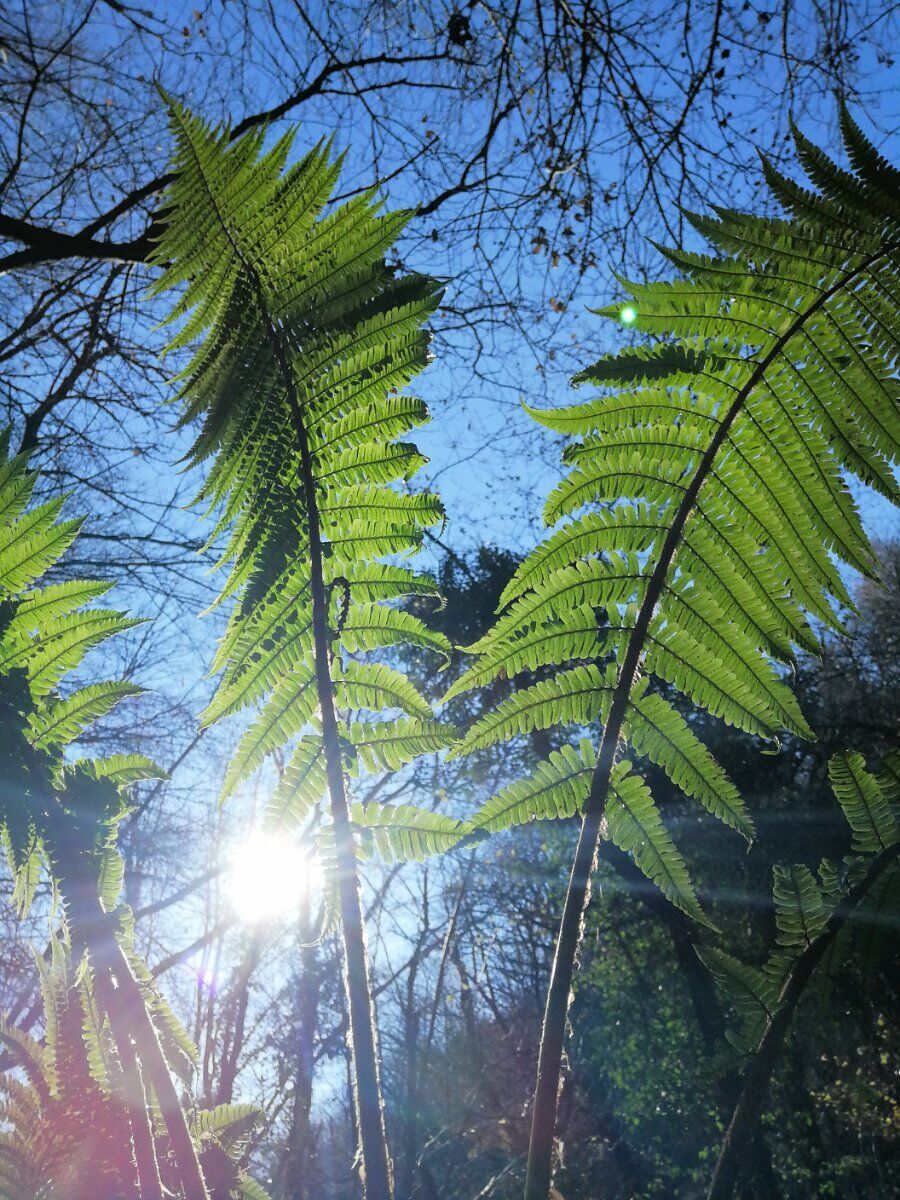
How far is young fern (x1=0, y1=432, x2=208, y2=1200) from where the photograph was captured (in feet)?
2.48

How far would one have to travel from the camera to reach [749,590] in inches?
34.2

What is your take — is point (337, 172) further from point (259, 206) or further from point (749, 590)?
point (749, 590)

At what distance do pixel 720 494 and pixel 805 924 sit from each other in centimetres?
47

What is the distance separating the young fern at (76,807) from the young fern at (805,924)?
544 mm

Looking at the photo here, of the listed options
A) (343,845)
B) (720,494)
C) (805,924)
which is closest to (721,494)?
(720,494)

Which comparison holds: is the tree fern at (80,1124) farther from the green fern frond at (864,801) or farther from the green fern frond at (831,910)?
the green fern frond at (864,801)

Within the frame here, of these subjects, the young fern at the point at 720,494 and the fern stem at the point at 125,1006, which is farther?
the young fern at the point at 720,494

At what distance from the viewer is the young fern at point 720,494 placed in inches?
33.2

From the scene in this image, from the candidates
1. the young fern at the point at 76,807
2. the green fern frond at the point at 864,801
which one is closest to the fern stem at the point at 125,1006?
the young fern at the point at 76,807

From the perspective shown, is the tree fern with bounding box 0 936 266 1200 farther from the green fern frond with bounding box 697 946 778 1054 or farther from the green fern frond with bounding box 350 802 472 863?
the green fern frond with bounding box 697 946 778 1054

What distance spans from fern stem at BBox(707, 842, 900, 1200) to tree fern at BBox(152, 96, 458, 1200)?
40cm

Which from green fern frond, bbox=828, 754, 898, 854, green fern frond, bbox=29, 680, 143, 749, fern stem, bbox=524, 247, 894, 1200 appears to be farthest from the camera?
green fern frond, bbox=29, 680, 143, 749

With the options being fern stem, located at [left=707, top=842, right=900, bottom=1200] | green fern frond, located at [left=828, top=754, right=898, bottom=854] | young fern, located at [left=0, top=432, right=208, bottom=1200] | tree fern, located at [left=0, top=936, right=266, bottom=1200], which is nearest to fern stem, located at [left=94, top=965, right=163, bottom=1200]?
young fern, located at [left=0, top=432, right=208, bottom=1200]

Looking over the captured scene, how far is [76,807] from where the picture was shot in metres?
0.83
